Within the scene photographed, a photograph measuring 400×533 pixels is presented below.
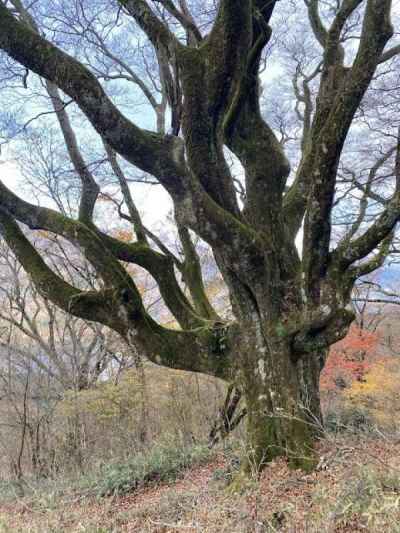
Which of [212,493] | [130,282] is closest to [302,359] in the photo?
[212,493]

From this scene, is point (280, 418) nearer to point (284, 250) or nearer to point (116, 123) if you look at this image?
point (284, 250)

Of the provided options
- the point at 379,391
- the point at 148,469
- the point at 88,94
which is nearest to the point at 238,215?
the point at 88,94

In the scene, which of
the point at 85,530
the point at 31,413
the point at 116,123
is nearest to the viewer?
the point at 85,530

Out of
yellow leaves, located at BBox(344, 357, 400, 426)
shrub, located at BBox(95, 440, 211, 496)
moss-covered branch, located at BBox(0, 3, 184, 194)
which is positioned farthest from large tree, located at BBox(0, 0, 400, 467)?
yellow leaves, located at BBox(344, 357, 400, 426)

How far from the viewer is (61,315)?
→ 40.4 feet

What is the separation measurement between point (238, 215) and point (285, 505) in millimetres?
2762

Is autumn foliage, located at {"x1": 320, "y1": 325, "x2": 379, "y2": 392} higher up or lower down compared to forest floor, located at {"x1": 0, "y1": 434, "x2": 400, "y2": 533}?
higher up

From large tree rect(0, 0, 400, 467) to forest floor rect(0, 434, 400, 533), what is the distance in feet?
1.41

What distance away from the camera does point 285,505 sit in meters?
2.73

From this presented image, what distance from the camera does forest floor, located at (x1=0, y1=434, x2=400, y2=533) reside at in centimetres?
219

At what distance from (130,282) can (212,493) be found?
2.29 meters

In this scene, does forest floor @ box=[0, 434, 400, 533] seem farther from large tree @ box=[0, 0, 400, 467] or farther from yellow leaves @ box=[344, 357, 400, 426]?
yellow leaves @ box=[344, 357, 400, 426]

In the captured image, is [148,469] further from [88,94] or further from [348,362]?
[348,362]

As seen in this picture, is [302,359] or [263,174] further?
[263,174]
